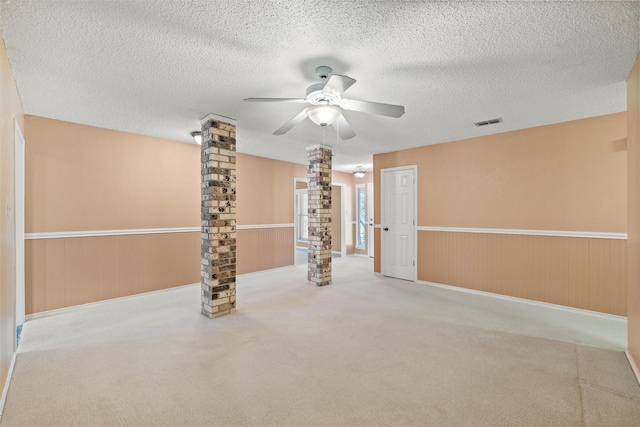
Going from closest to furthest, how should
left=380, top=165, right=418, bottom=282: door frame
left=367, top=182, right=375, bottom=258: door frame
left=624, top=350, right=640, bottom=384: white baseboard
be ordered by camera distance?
left=624, top=350, right=640, bottom=384: white baseboard, left=380, top=165, right=418, bottom=282: door frame, left=367, top=182, right=375, bottom=258: door frame

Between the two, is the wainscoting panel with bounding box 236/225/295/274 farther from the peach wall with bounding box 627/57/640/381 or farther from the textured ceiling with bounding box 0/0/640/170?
the peach wall with bounding box 627/57/640/381

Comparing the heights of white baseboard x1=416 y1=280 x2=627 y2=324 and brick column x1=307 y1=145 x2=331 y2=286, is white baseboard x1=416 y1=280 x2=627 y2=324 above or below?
below

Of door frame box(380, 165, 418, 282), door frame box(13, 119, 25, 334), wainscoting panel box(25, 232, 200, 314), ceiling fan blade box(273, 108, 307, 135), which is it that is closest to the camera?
ceiling fan blade box(273, 108, 307, 135)

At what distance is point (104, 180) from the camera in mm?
4070

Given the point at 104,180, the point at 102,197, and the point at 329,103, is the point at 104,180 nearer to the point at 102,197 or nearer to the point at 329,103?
the point at 102,197

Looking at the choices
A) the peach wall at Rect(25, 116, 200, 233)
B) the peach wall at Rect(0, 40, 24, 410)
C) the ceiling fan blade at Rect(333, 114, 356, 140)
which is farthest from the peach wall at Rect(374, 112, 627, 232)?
the peach wall at Rect(0, 40, 24, 410)

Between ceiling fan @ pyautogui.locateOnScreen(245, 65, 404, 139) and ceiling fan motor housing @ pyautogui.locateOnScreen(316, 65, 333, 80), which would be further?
ceiling fan motor housing @ pyautogui.locateOnScreen(316, 65, 333, 80)

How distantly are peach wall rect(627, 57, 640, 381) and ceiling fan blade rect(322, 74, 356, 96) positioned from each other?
84.2 inches

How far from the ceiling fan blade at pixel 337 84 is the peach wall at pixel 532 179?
323cm

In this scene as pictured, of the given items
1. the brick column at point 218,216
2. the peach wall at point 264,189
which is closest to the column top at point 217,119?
the brick column at point 218,216

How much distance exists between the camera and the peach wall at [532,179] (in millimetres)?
3492

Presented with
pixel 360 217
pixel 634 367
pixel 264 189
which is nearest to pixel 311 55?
pixel 634 367

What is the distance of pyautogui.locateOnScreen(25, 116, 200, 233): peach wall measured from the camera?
3.57 meters

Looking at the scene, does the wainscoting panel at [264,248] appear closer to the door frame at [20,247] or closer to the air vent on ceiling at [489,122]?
the door frame at [20,247]
